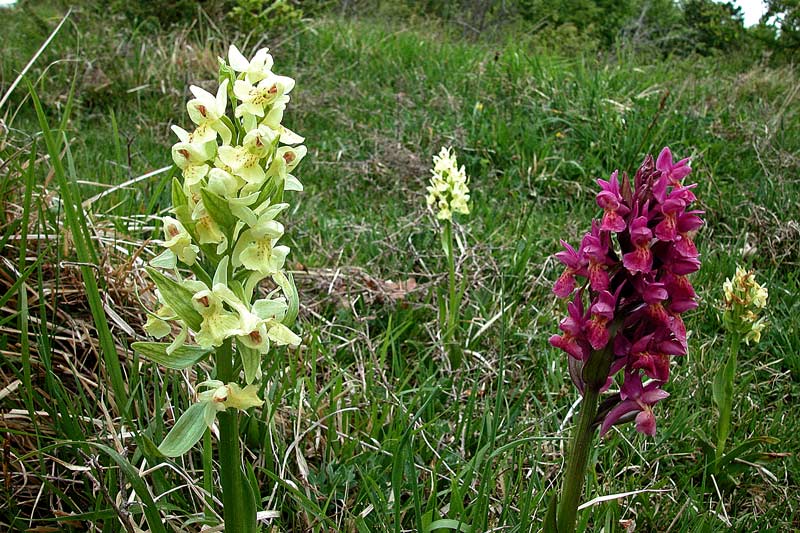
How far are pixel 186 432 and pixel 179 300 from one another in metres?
0.21

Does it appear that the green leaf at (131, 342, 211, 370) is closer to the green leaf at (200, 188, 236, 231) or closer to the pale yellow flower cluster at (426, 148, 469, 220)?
the green leaf at (200, 188, 236, 231)

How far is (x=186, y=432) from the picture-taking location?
1117 mm

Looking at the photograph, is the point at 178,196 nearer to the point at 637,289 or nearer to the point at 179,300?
the point at 179,300

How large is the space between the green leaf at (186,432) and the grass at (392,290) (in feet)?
0.27

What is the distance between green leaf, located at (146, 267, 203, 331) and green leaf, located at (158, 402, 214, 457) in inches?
5.5

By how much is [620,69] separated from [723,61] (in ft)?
11.2

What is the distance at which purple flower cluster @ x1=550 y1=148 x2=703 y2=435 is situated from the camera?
4.01 feet

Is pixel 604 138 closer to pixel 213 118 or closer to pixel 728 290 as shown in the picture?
pixel 728 290

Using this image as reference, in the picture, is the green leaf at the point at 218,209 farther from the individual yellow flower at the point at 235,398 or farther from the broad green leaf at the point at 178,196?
the individual yellow flower at the point at 235,398

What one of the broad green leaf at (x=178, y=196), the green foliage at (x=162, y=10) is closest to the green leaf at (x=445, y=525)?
the broad green leaf at (x=178, y=196)

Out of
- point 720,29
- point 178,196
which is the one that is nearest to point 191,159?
point 178,196

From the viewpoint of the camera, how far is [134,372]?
1.61 metres

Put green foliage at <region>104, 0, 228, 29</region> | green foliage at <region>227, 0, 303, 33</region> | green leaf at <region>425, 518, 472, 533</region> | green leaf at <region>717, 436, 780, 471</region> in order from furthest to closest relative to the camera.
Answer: green foliage at <region>104, 0, 228, 29</region> < green foliage at <region>227, 0, 303, 33</region> < green leaf at <region>717, 436, 780, 471</region> < green leaf at <region>425, 518, 472, 533</region>

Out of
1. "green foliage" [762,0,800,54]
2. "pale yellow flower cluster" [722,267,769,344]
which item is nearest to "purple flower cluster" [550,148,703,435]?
"pale yellow flower cluster" [722,267,769,344]
